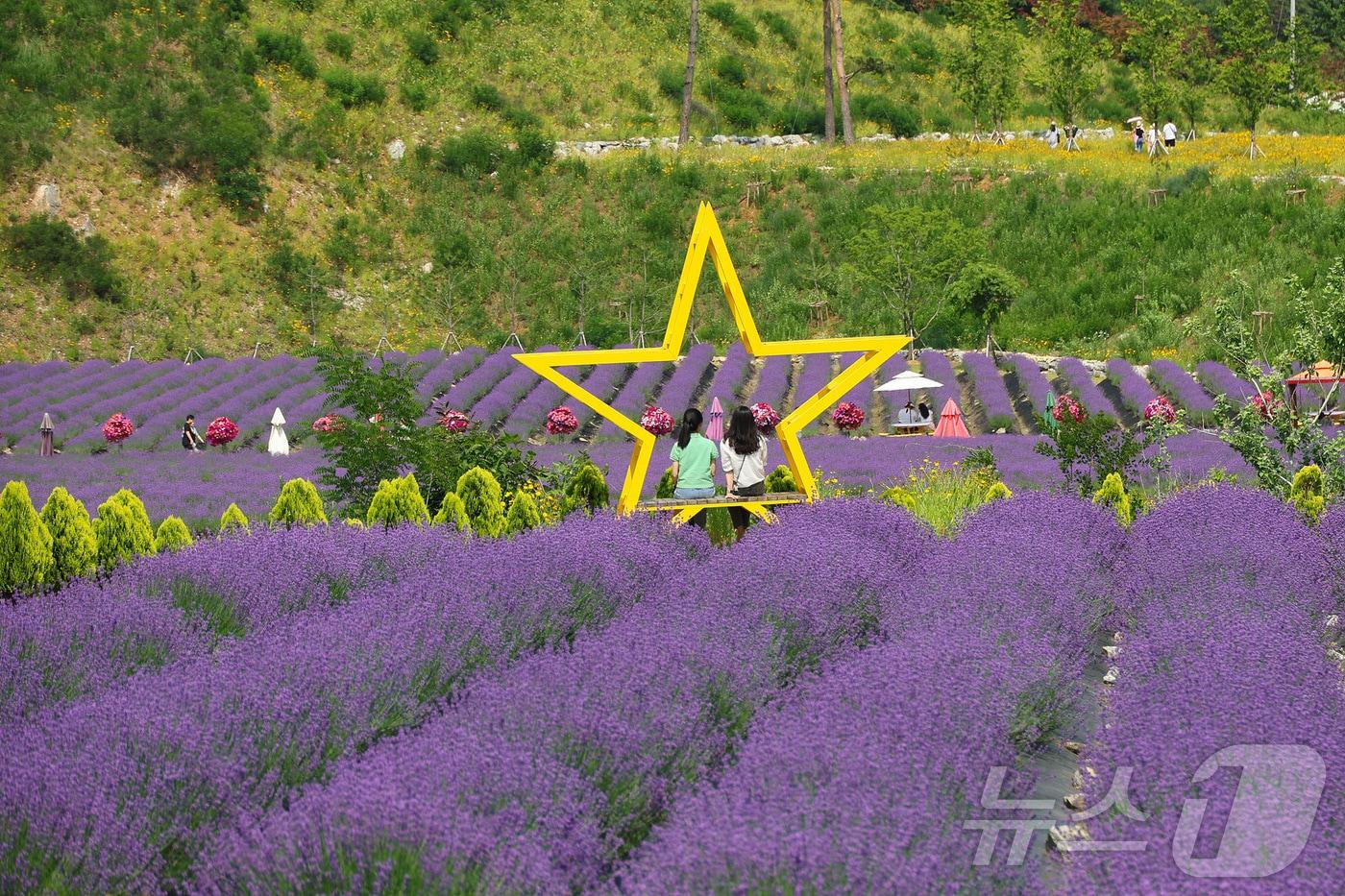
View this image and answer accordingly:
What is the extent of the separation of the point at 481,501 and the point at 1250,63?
3477 centimetres

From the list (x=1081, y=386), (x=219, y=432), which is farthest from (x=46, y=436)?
(x=1081, y=386)

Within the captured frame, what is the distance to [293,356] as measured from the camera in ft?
101

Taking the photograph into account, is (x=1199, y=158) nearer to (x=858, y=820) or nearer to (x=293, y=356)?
(x=293, y=356)

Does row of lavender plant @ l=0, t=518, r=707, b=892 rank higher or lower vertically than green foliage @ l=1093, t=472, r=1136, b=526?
higher

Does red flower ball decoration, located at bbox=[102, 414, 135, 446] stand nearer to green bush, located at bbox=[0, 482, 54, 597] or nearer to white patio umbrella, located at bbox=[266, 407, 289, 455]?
white patio umbrella, located at bbox=[266, 407, 289, 455]

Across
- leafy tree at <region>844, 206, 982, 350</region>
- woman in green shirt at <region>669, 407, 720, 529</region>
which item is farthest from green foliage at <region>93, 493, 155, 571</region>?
leafy tree at <region>844, 206, 982, 350</region>

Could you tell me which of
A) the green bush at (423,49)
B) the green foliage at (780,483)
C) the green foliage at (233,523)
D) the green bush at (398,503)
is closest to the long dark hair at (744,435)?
the green foliage at (780,483)

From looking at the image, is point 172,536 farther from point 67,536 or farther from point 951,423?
point 951,423

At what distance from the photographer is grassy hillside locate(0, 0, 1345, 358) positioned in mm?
33375

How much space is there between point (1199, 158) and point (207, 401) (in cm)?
2596

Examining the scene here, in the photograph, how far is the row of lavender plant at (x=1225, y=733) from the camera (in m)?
3.67

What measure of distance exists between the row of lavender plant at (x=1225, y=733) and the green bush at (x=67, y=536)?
5987 millimetres

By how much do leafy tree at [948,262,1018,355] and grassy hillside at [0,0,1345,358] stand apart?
1.76 ft

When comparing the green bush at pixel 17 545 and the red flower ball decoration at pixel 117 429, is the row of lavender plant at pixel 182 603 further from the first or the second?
the red flower ball decoration at pixel 117 429
